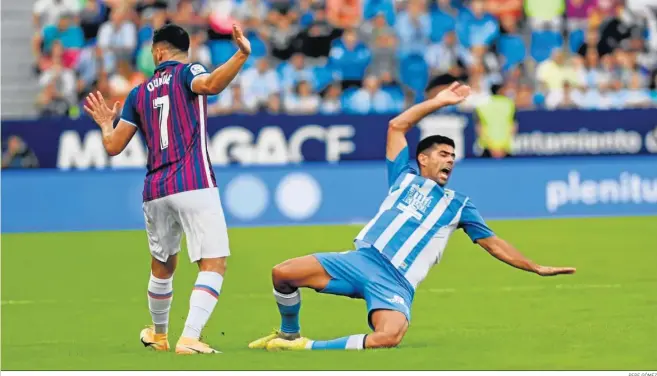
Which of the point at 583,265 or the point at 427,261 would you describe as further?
the point at 583,265

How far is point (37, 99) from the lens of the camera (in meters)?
24.0

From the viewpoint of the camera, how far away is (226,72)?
8375 millimetres

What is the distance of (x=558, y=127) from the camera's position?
21000 mm

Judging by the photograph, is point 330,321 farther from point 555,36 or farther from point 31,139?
point 555,36

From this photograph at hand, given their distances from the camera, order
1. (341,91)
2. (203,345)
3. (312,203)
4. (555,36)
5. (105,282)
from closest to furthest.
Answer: (203,345) → (105,282) → (312,203) → (341,91) → (555,36)

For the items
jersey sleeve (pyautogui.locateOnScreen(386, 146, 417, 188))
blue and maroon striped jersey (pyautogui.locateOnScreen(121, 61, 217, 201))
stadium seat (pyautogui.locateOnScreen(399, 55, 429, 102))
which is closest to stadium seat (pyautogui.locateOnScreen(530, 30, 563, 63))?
stadium seat (pyautogui.locateOnScreen(399, 55, 429, 102))

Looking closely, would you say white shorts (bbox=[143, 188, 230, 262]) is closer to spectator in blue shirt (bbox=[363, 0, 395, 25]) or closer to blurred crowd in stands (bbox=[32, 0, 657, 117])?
blurred crowd in stands (bbox=[32, 0, 657, 117])

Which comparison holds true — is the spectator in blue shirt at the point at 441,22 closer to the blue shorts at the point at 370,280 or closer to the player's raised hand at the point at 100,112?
the player's raised hand at the point at 100,112

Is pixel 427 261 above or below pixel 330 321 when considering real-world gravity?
above

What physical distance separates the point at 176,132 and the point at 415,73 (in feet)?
49.1

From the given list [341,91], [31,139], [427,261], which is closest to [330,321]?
[427,261]

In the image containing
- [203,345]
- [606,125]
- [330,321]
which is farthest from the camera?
[606,125]

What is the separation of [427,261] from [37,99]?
1605 cm

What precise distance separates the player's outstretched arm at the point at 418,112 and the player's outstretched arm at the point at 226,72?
136cm
